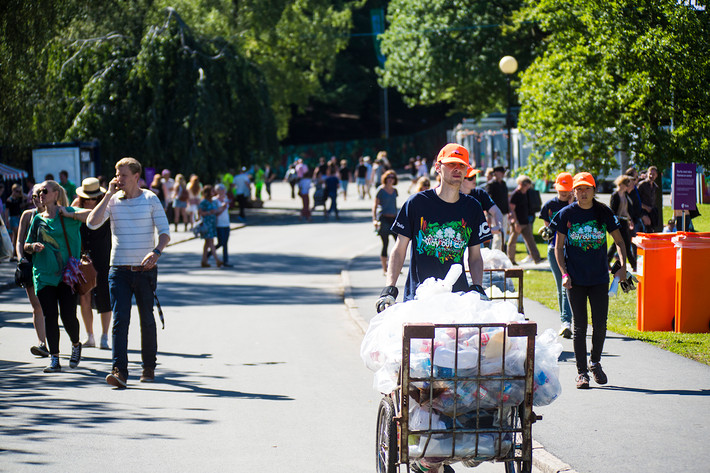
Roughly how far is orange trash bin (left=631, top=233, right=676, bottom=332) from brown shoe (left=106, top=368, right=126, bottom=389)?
5.81 m

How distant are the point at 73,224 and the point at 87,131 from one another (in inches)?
935

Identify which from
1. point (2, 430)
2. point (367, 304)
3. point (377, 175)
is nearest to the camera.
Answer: point (2, 430)

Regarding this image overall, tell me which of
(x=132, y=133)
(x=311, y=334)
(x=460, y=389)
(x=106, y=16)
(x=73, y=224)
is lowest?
(x=311, y=334)

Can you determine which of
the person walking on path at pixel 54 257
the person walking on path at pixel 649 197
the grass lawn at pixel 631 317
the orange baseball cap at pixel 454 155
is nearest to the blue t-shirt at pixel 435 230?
the orange baseball cap at pixel 454 155

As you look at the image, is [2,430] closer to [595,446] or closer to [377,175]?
[595,446]

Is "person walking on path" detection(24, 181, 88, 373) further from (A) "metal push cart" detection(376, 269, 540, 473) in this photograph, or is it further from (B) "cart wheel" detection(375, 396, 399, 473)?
(A) "metal push cart" detection(376, 269, 540, 473)

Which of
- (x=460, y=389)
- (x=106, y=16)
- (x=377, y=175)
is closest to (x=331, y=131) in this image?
(x=377, y=175)

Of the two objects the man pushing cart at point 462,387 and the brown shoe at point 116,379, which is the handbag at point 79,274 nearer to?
the brown shoe at point 116,379

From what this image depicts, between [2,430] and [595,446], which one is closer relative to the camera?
[595,446]

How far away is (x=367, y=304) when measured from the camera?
14109mm

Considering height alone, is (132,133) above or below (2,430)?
above

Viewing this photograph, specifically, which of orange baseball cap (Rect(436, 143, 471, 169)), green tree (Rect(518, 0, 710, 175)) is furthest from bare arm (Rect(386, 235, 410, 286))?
green tree (Rect(518, 0, 710, 175))

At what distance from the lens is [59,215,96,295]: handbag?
948 cm

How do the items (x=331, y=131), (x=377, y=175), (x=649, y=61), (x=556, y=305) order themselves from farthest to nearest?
(x=331, y=131) < (x=377, y=175) < (x=649, y=61) < (x=556, y=305)
